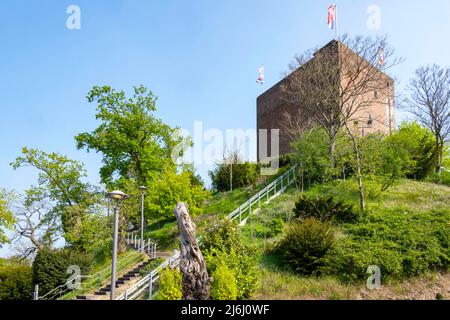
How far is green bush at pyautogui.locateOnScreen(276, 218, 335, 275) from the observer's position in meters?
14.9

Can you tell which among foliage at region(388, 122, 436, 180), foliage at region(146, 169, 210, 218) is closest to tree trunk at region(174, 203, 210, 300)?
foliage at region(146, 169, 210, 218)

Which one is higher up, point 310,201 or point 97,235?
point 310,201

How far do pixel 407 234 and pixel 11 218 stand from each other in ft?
77.3

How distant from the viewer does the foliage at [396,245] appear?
1456cm

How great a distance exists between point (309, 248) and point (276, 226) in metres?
3.83

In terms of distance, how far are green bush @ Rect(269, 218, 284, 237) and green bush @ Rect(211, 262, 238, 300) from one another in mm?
6209

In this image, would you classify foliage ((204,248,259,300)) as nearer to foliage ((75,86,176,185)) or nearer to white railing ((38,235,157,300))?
white railing ((38,235,157,300))

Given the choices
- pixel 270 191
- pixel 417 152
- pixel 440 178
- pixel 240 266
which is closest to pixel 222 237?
pixel 240 266

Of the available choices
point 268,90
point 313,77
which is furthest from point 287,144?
point 313,77

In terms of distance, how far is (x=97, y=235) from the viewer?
80.6 feet

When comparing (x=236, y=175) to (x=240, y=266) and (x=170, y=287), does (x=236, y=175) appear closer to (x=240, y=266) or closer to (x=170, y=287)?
(x=240, y=266)

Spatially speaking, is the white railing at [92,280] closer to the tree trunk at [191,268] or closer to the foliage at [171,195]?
the foliage at [171,195]
